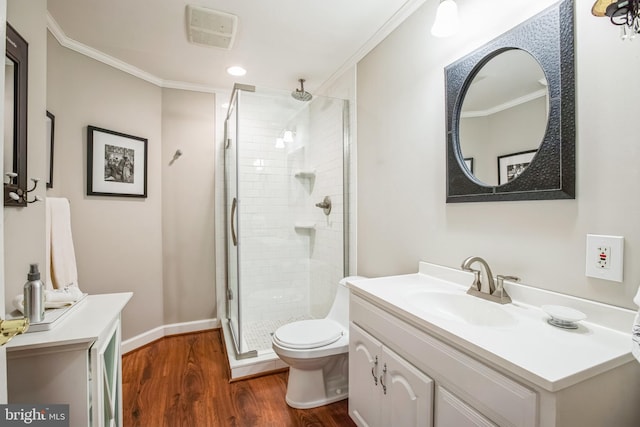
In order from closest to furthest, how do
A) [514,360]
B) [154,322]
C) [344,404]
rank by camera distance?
[514,360], [344,404], [154,322]

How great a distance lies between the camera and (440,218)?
1600 millimetres

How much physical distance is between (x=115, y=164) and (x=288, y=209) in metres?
1.47

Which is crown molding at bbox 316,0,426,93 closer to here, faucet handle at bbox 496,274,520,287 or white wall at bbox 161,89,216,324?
white wall at bbox 161,89,216,324

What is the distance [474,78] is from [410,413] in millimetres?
1473

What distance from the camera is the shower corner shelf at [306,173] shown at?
2826mm

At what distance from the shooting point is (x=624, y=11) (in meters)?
0.84

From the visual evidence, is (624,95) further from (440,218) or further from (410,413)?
(410,413)

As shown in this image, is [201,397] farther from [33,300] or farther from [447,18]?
[447,18]

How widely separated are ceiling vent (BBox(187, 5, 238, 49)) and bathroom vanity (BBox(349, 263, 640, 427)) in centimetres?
182

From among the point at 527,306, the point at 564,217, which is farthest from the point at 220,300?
the point at 564,217

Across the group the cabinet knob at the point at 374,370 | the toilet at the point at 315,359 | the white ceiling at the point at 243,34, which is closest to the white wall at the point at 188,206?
the white ceiling at the point at 243,34

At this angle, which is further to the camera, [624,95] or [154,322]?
[154,322]

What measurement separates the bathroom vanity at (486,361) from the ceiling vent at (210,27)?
1.82 meters

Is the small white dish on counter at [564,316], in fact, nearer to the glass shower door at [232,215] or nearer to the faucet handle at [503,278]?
the faucet handle at [503,278]
